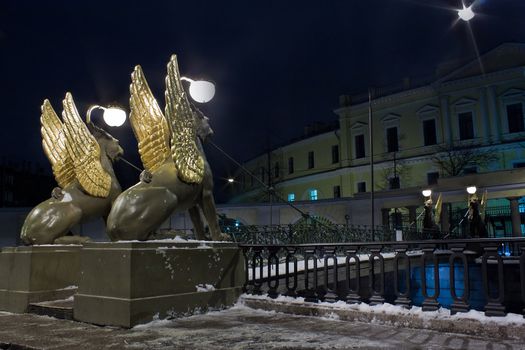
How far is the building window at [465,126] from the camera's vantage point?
1591 inches

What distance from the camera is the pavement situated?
4547 millimetres

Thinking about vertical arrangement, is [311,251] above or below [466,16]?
below

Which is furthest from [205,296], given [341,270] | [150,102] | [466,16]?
[466,16]

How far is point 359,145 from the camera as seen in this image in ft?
155

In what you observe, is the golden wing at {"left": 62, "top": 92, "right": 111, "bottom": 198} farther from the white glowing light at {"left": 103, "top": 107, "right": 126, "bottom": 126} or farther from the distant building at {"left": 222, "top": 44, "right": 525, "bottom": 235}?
the distant building at {"left": 222, "top": 44, "right": 525, "bottom": 235}

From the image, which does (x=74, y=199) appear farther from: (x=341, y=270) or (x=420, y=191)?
(x=420, y=191)

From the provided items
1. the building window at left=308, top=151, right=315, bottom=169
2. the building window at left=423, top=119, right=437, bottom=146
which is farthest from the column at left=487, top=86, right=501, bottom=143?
the building window at left=308, top=151, right=315, bottom=169

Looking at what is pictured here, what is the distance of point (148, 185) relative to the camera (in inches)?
253

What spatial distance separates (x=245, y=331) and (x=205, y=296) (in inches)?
57.4

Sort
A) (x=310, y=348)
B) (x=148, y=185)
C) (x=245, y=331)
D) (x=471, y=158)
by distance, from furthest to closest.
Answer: (x=471, y=158), (x=148, y=185), (x=245, y=331), (x=310, y=348)

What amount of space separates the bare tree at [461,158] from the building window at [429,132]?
2.56 m

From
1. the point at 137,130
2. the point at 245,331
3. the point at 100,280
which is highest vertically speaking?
the point at 137,130

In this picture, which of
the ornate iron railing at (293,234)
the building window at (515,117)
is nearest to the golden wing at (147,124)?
the ornate iron railing at (293,234)

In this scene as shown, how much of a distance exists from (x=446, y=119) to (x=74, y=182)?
39.0 m
